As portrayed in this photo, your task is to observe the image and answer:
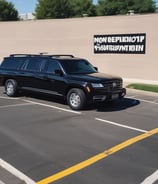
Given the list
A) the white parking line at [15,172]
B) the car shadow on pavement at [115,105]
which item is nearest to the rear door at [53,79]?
the car shadow on pavement at [115,105]

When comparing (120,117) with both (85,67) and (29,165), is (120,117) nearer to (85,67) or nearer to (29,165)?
(85,67)

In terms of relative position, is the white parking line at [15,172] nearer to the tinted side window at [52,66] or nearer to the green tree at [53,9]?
the tinted side window at [52,66]

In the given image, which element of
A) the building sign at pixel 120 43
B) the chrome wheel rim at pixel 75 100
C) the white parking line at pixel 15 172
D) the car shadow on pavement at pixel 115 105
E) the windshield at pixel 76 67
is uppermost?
the building sign at pixel 120 43

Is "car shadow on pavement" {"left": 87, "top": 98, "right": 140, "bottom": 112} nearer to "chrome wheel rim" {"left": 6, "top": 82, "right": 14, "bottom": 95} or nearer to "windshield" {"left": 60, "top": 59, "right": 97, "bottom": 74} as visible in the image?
"windshield" {"left": 60, "top": 59, "right": 97, "bottom": 74}

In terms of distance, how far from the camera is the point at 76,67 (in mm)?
13367

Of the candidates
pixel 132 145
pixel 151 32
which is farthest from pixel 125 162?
pixel 151 32

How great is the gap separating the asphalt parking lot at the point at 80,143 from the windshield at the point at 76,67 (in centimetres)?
126

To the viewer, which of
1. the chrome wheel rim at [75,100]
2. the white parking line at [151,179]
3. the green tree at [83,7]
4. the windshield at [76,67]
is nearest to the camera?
the white parking line at [151,179]

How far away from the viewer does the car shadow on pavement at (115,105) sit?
12500 mm

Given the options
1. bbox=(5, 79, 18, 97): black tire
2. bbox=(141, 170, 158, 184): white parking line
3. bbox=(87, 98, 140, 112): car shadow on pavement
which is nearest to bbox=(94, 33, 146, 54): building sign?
bbox=(87, 98, 140, 112): car shadow on pavement

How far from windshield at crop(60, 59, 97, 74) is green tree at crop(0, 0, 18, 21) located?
4170 centimetres

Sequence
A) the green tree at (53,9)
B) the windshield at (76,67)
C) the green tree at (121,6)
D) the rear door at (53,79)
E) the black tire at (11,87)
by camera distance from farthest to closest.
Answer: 1. the green tree at (121,6)
2. the green tree at (53,9)
3. the black tire at (11,87)
4. the windshield at (76,67)
5. the rear door at (53,79)

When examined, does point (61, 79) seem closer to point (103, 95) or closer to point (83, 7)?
point (103, 95)

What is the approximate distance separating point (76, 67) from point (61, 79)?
82cm
